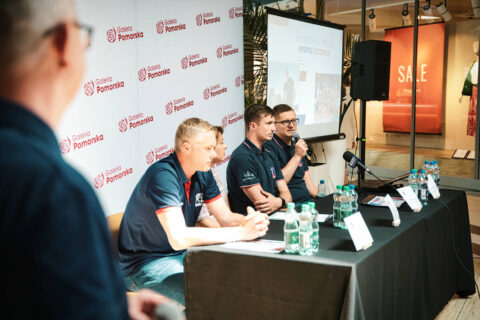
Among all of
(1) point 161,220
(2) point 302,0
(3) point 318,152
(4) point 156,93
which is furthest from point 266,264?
(2) point 302,0

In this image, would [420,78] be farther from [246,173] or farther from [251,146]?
[246,173]

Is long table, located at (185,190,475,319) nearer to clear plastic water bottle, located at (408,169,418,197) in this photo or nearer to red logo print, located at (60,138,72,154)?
clear plastic water bottle, located at (408,169,418,197)

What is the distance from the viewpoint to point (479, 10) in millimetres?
6676

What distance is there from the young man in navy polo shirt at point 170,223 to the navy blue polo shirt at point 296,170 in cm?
141

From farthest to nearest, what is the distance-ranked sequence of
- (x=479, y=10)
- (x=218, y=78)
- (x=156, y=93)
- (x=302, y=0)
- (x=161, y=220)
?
(x=479, y=10), (x=302, y=0), (x=218, y=78), (x=156, y=93), (x=161, y=220)

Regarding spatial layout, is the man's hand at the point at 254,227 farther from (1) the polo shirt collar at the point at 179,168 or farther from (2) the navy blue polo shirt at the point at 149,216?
(1) the polo shirt collar at the point at 179,168

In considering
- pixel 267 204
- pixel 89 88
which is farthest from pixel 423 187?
pixel 89 88

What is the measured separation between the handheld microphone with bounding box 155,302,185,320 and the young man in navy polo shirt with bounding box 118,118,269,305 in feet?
3.99

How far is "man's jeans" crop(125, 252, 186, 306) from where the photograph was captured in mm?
1986

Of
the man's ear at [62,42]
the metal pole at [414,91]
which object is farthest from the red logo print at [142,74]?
the metal pole at [414,91]

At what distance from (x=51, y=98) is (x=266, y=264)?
1.32m

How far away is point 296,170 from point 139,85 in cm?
139

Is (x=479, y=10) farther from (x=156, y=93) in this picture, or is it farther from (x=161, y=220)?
(x=161, y=220)

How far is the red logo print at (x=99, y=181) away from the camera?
126 inches
